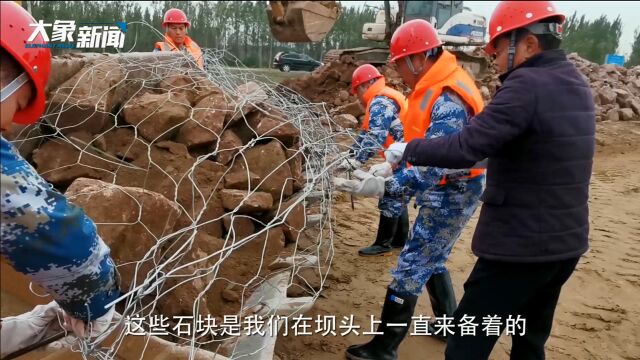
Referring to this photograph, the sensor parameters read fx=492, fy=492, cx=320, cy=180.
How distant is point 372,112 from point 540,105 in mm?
2176

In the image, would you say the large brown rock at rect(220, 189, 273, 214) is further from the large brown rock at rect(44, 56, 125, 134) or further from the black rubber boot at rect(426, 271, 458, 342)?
the black rubber boot at rect(426, 271, 458, 342)

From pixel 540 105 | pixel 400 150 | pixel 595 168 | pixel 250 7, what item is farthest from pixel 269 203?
pixel 250 7

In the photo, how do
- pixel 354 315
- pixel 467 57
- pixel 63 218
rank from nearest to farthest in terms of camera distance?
pixel 63 218
pixel 354 315
pixel 467 57

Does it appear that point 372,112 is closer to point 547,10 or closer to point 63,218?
point 547,10

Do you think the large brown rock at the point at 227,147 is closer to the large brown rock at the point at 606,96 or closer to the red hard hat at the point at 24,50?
the red hard hat at the point at 24,50

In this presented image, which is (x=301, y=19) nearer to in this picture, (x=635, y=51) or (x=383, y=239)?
(x=383, y=239)

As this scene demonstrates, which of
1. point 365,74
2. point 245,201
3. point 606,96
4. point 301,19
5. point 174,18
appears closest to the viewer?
point 245,201

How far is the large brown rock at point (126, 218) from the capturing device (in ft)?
6.35

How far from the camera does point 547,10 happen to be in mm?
1644

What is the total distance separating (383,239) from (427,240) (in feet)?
5.81

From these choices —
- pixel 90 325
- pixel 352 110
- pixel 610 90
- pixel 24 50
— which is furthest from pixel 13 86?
pixel 610 90

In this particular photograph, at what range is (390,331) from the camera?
8.09 ft

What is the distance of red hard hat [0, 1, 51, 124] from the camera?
1.00 meters

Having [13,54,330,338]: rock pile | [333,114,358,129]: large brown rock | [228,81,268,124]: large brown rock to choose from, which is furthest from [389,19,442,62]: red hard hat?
[333,114,358,129]: large brown rock
